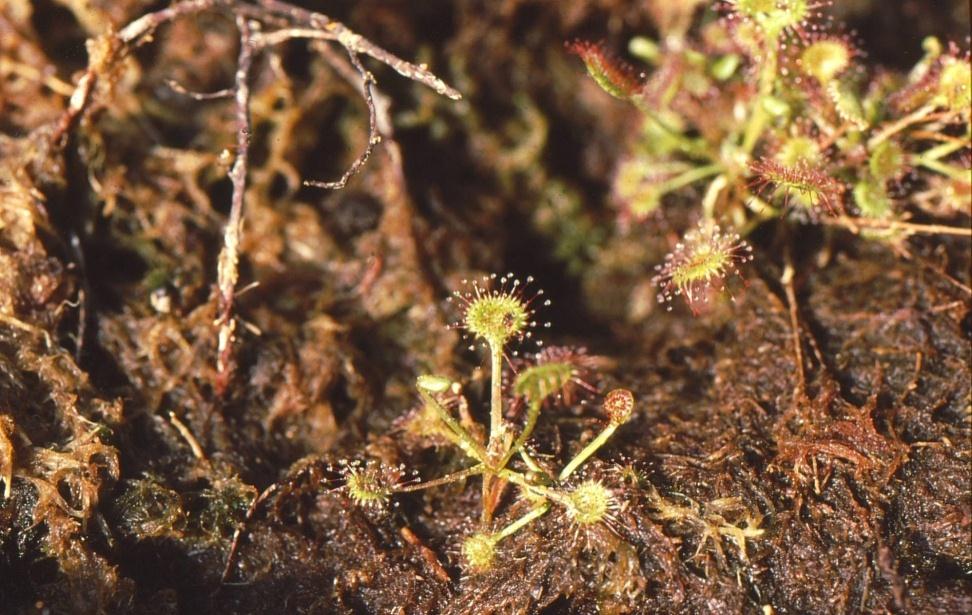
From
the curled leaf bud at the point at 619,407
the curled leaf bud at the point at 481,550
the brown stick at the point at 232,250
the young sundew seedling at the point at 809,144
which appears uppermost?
the young sundew seedling at the point at 809,144

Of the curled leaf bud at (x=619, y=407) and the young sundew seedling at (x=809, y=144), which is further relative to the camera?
the young sundew seedling at (x=809, y=144)

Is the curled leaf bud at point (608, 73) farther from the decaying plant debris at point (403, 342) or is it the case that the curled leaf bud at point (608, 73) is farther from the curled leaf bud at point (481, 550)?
the curled leaf bud at point (481, 550)

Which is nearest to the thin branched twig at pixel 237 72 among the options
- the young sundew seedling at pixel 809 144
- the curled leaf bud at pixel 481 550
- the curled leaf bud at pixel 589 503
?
the young sundew seedling at pixel 809 144

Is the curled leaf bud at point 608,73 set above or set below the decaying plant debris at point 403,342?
above

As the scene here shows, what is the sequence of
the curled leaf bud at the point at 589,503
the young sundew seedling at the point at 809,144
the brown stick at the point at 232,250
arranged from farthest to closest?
the young sundew seedling at the point at 809,144, the brown stick at the point at 232,250, the curled leaf bud at the point at 589,503

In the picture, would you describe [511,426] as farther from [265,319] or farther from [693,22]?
[693,22]
